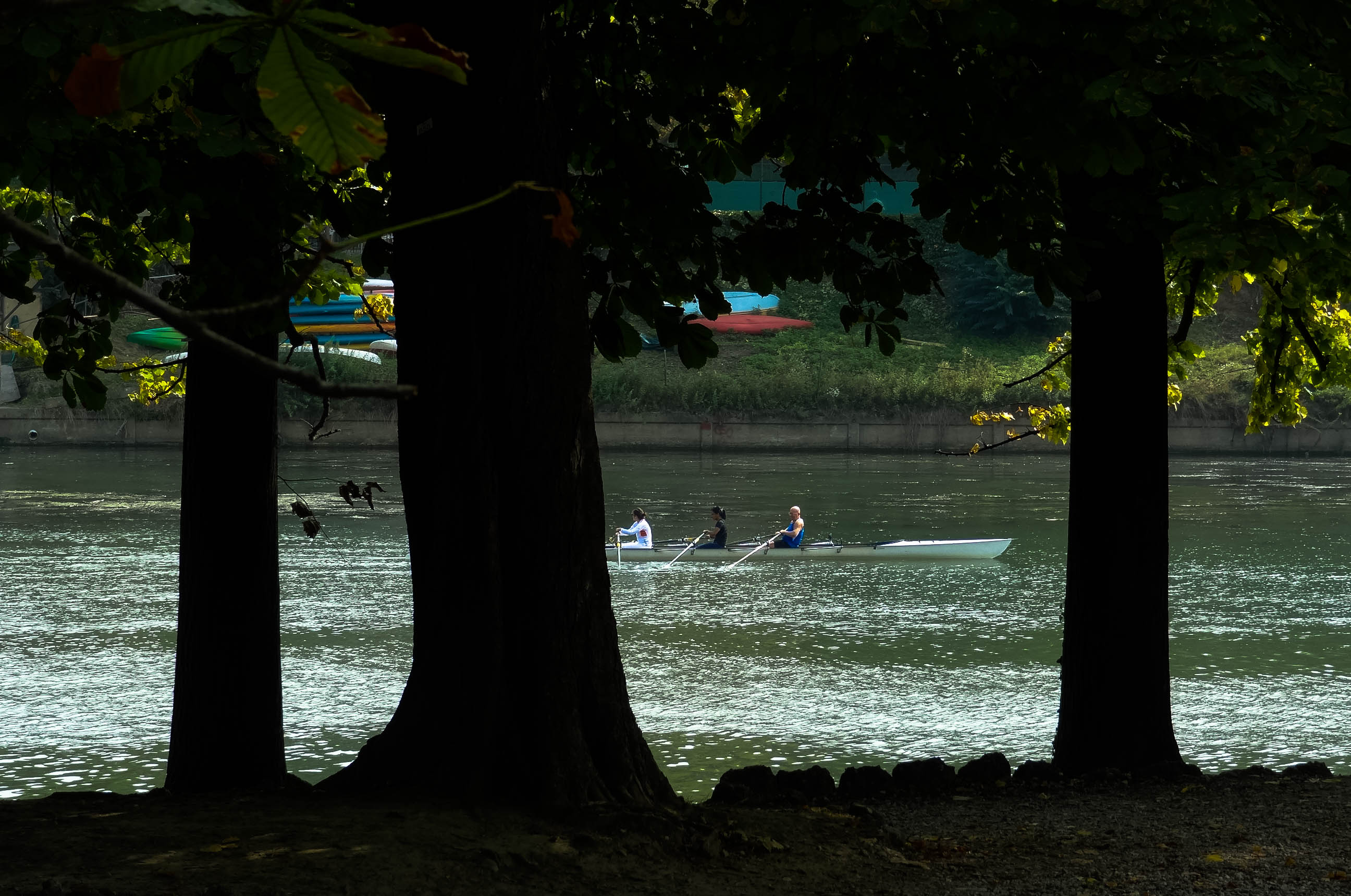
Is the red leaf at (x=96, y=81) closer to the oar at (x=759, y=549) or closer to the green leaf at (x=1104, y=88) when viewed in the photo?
the green leaf at (x=1104, y=88)

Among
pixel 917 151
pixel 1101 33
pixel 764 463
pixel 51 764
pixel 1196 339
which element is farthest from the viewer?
pixel 1196 339

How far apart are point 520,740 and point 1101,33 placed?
12.7 ft

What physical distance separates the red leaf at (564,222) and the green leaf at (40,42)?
11.4ft

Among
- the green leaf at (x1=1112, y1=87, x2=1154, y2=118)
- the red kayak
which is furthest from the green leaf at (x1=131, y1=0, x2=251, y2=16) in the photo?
the red kayak

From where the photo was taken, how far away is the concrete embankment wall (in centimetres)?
5006

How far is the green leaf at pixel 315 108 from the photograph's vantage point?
1.38m

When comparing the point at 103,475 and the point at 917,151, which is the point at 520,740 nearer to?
the point at 917,151

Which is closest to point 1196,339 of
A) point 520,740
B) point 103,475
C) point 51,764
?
point 103,475

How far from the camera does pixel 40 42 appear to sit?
459cm

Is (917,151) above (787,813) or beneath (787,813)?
above

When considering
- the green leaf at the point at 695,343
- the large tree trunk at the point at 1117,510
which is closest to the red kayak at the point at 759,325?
the large tree trunk at the point at 1117,510

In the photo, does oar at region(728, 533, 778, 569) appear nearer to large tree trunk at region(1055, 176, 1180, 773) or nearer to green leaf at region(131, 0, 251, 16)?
large tree trunk at region(1055, 176, 1180, 773)

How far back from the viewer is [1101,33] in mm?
6211

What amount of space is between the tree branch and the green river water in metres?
4.62
